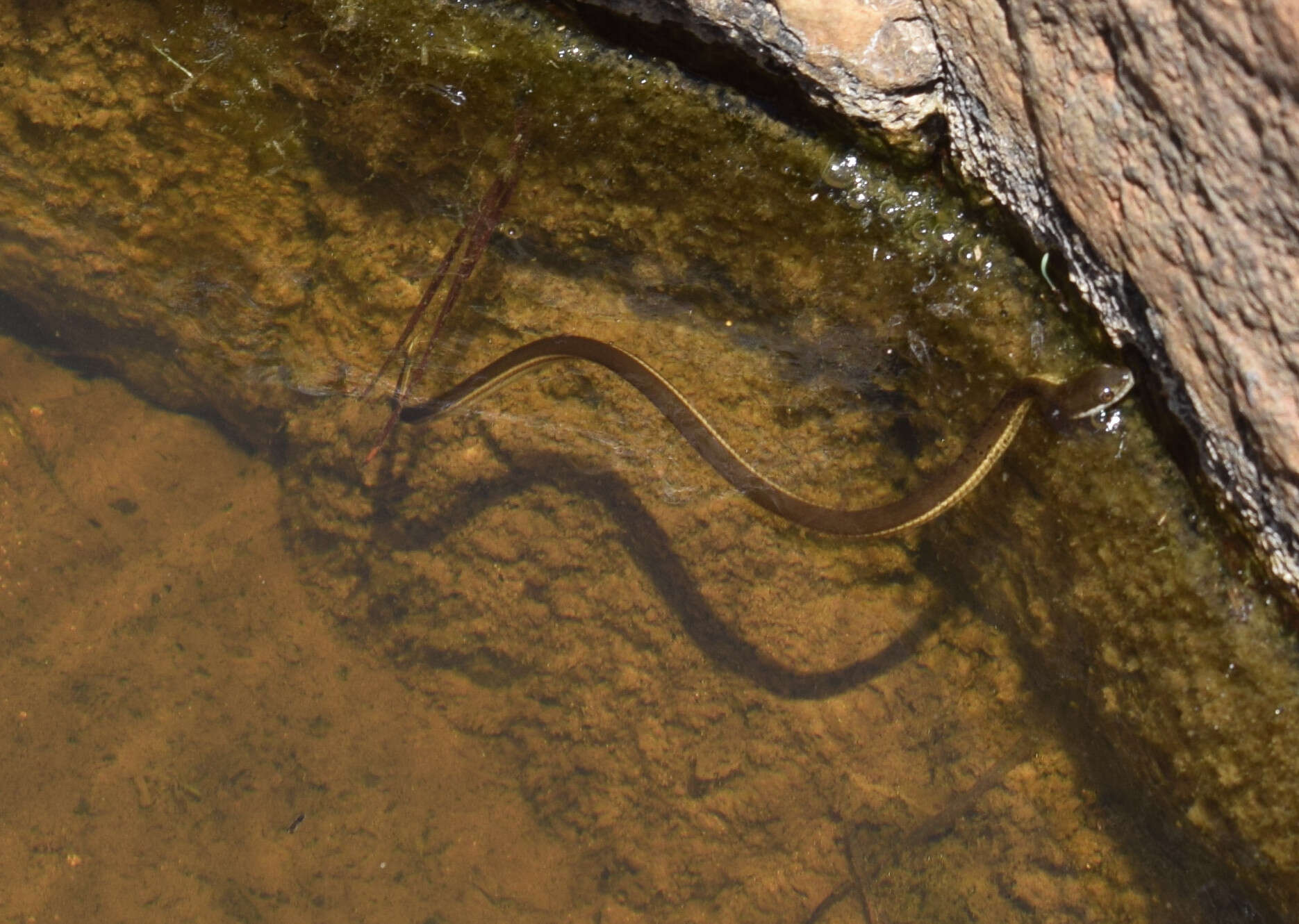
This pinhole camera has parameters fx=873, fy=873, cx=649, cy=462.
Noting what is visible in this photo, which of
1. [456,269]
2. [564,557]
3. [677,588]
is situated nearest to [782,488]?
[677,588]

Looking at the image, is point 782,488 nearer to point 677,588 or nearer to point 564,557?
point 677,588

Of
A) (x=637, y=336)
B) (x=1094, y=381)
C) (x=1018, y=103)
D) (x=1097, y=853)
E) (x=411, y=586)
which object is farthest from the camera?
(x=411, y=586)

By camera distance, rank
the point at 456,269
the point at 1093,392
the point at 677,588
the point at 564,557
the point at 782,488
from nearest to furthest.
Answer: the point at 1093,392, the point at 782,488, the point at 456,269, the point at 677,588, the point at 564,557

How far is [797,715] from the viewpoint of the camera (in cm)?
357

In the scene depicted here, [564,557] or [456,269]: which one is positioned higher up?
[456,269]

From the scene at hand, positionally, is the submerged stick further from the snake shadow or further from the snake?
the snake shadow

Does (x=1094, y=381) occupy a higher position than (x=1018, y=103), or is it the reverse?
(x=1018, y=103)

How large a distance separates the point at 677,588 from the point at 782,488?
0.63 m

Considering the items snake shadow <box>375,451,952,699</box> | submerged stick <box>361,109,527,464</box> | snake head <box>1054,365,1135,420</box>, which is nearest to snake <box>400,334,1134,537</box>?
snake head <box>1054,365,1135,420</box>

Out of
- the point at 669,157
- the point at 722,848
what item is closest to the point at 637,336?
the point at 669,157

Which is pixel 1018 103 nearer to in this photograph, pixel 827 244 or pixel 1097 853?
pixel 827 244

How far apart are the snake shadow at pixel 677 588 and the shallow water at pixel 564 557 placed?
0.7 inches

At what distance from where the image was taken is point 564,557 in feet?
12.4

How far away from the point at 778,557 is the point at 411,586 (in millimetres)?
1711
